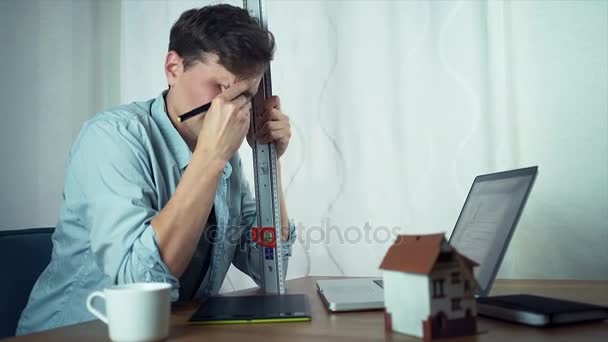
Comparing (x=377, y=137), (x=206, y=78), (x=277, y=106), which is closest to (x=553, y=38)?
(x=377, y=137)

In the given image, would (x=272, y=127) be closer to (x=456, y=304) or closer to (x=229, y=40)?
(x=229, y=40)

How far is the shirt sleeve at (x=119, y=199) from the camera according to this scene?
30.0 inches

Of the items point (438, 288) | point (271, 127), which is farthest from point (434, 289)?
point (271, 127)

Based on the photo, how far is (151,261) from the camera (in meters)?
0.76

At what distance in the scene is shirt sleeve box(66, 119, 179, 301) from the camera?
763 mm

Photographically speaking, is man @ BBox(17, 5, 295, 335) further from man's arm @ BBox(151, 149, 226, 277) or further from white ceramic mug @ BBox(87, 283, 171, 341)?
white ceramic mug @ BBox(87, 283, 171, 341)

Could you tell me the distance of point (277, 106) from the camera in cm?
107

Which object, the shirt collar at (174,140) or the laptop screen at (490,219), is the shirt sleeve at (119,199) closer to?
the shirt collar at (174,140)

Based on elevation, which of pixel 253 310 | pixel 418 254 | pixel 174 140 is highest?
pixel 174 140

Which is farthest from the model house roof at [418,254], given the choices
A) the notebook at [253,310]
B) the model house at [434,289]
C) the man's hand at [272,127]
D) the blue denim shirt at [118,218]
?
the man's hand at [272,127]

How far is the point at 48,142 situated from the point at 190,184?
3.18ft

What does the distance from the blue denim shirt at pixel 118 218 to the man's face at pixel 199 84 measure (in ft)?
0.16

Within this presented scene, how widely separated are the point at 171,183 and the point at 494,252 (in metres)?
0.62

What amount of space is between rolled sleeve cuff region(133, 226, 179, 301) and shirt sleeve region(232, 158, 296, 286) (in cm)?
32
